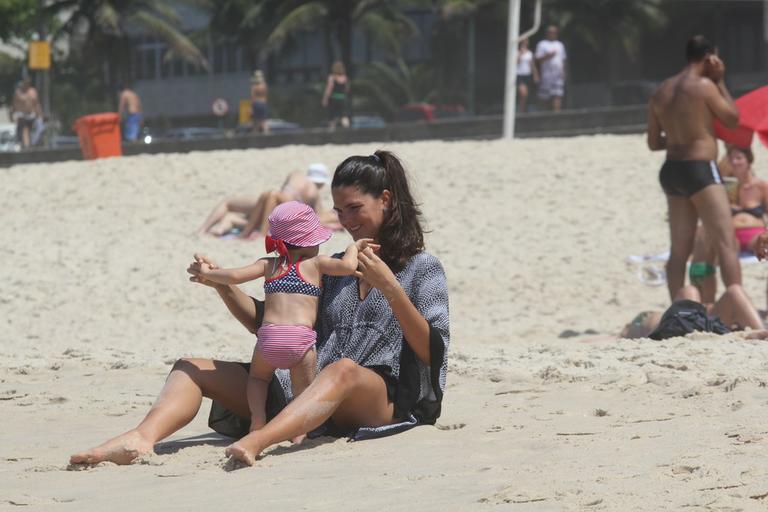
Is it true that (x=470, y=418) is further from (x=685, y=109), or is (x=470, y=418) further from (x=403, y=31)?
(x=403, y=31)

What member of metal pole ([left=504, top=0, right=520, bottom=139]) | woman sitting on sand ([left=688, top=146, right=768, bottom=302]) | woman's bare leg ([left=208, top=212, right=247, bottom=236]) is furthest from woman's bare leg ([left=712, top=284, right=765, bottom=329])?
metal pole ([left=504, top=0, right=520, bottom=139])

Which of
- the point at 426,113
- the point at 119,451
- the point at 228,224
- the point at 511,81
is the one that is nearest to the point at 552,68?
the point at 511,81

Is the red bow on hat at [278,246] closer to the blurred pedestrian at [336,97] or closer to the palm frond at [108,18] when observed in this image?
the blurred pedestrian at [336,97]

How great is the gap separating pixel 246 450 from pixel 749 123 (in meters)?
5.23

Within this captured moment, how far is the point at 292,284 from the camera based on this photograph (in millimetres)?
4520

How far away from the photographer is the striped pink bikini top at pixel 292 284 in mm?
4516

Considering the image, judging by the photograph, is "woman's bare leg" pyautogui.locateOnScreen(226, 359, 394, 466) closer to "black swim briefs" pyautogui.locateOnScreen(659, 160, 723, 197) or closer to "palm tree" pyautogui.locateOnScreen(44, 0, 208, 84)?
"black swim briefs" pyautogui.locateOnScreen(659, 160, 723, 197)

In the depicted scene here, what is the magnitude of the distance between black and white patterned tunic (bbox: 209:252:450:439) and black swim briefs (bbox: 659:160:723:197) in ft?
12.0

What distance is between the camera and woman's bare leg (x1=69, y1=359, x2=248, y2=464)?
429cm

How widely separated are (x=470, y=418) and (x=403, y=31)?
35.8 metres

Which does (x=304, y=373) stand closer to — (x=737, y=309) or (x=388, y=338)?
(x=388, y=338)

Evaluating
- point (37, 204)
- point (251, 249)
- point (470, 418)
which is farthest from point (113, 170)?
point (470, 418)

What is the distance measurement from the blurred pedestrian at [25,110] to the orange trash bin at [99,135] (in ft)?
18.0

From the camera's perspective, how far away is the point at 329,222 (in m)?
12.0
